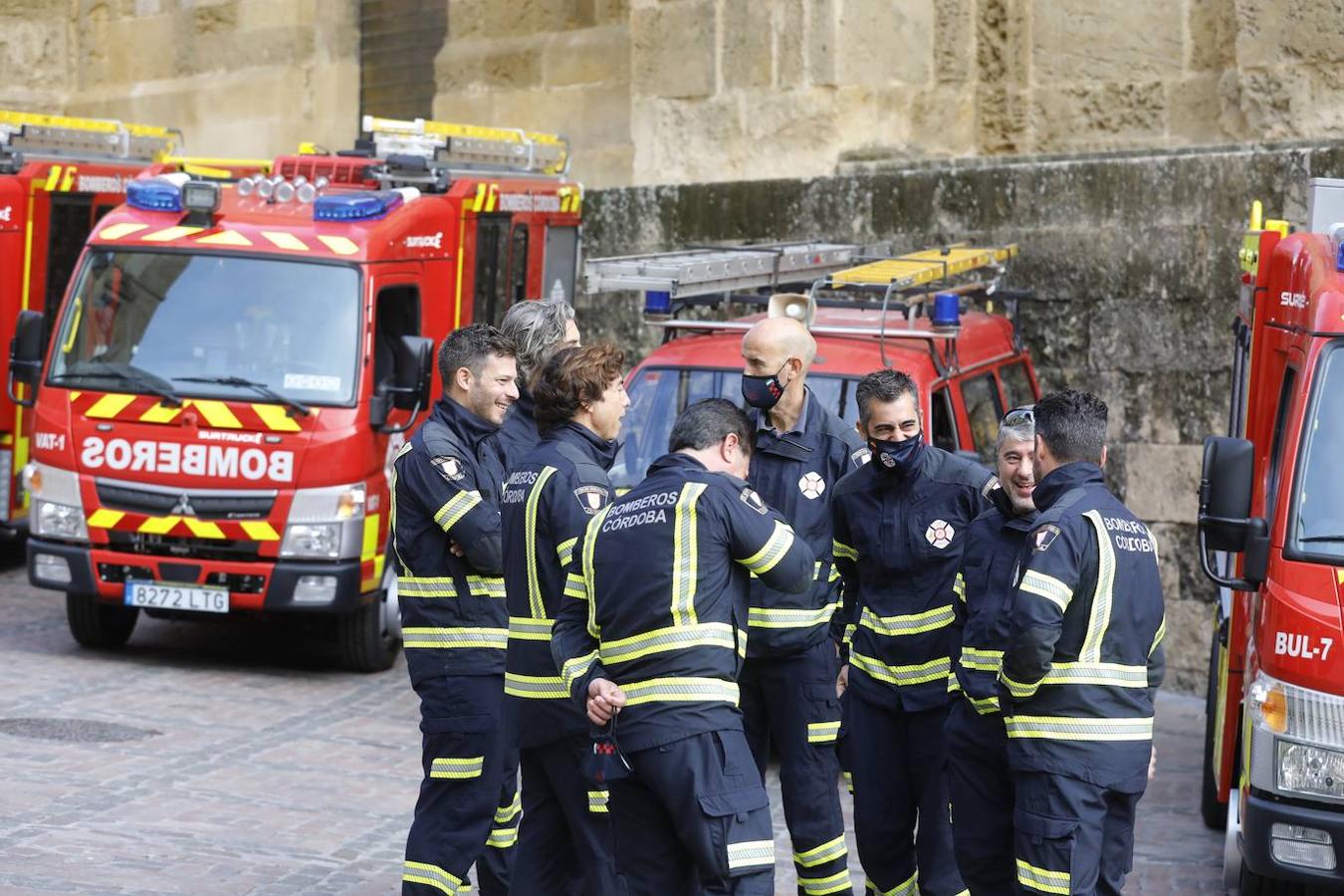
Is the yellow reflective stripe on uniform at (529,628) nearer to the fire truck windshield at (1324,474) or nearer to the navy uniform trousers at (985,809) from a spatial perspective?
the navy uniform trousers at (985,809)

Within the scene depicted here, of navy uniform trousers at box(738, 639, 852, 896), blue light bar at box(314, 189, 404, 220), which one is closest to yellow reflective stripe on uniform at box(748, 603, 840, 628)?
navy uniform trousers at box(738, 639, 852, 896)

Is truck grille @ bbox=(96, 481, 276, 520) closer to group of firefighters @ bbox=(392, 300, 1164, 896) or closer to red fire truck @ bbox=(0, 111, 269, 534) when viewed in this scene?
red fire truck @ bbox=(0, 111, 269, 534)

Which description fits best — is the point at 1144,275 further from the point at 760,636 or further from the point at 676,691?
the point at 676,691

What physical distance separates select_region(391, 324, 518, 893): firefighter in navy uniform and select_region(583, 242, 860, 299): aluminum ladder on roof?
9.22 feet

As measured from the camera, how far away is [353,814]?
773 cm

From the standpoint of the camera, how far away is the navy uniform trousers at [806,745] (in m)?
5.71

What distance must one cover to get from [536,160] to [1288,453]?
24.2ft

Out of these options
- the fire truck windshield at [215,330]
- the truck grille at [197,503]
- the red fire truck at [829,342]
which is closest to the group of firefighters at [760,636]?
the red fire truck at [829,342]

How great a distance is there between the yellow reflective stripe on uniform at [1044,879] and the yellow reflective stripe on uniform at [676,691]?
990 mm

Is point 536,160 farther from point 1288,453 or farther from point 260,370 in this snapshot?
point 1288,453

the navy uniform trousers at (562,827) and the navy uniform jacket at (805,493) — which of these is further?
the navy uniform jacket at (805,493)

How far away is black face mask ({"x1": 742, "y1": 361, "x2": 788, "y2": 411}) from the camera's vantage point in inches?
236

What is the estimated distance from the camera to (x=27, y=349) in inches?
412

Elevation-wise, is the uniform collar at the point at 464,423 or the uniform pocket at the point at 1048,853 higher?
the uniform collar at the point at 464,423
